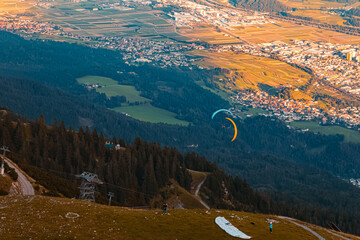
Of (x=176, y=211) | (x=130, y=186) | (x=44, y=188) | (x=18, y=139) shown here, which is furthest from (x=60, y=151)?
(x=176, y=211)

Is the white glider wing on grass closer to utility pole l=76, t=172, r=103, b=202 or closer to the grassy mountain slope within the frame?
the grassy mountain slope

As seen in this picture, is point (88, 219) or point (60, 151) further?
point (60, 151)

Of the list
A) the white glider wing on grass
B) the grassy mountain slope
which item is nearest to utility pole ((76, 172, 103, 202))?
the grassy mountain slope

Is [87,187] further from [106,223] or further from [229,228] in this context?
[229,228]

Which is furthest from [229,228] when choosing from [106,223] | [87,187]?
[87,187]

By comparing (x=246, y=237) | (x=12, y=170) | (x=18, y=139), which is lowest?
(x=18, y=139)

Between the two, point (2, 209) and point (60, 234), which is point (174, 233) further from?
point (2, 209)
